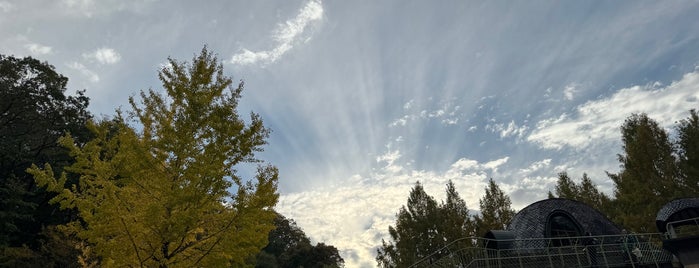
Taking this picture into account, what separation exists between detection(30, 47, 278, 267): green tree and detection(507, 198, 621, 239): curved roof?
1723cm

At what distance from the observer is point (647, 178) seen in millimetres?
27562

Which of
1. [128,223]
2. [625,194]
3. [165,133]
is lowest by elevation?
[128,223]

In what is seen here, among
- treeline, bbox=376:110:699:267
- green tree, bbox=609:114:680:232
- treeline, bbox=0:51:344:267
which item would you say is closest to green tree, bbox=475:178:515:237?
treeline, bbox=376:110:699:267

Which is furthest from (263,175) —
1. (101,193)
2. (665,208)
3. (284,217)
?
(284,217)

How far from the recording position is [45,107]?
25109 mm

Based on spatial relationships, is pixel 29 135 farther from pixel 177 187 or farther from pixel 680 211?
pixel 680 211

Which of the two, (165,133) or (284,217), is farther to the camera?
(284,217)

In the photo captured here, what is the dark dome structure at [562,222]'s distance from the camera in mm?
19500

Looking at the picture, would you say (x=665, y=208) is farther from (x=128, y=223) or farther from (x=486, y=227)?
(x=128, y=223)

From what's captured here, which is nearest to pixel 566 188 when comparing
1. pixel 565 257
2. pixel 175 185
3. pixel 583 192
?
pixel 583 192

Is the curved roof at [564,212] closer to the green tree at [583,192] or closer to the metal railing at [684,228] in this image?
the metal railing at [684,228]

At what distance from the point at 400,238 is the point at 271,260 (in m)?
23.0

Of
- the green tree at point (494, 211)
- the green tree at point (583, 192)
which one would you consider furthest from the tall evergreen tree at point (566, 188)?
the green tree at point (494, 211)

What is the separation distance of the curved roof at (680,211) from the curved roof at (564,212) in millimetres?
2576
